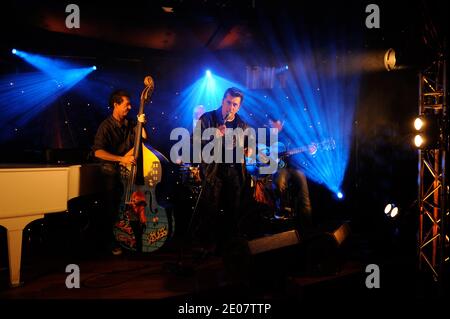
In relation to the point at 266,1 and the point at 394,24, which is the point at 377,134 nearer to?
the point at 394,24

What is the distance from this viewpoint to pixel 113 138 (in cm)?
404

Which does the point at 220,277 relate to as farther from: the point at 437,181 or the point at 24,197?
the point at 437,181

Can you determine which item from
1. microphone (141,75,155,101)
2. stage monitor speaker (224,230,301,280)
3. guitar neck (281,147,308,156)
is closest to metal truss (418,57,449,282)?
stage monitor speaker (224,230,301,280)

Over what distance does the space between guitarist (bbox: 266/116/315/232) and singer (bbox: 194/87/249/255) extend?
1.20 m

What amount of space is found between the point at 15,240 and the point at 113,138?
1.53m

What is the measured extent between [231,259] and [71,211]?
2593mm

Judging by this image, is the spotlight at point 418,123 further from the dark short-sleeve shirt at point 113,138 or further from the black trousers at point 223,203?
the dark short-sleeve shirt at point 113,138

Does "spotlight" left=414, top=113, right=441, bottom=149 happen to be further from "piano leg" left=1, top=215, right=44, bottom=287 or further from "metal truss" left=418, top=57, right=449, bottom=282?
"piano leg" left=1, top=215, right=44, bottom=287

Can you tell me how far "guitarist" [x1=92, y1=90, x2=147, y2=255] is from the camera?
12.6ft

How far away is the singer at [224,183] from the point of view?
12.5 feet

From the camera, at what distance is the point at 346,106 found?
480 cm

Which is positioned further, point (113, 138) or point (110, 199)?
point (113, 138)

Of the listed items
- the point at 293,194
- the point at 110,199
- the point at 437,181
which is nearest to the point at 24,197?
the point at 110,199

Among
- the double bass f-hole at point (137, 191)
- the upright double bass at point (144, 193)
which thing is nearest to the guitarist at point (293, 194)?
the upright double bass at point (144, 193)
